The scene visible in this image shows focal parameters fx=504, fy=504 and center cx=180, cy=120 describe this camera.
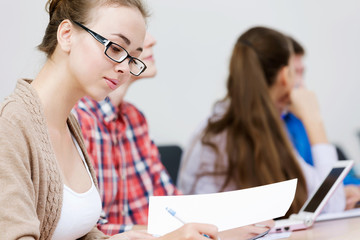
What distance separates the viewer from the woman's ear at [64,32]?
1.06m

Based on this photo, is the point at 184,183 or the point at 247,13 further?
the point at 247,13

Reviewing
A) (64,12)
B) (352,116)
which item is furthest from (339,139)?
(64,12)

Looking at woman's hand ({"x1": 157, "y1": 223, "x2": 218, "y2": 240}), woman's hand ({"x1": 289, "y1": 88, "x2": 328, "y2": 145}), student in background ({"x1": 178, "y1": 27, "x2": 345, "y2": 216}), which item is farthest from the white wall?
woman's hand ({"x1": 157, "y1": 223, "x2": 218, "y2": 240})

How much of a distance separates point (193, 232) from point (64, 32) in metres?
0.50

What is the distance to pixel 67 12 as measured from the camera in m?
1.09

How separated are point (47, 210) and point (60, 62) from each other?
312 mm

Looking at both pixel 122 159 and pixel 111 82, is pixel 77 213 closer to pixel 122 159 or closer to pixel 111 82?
pixel 111 82

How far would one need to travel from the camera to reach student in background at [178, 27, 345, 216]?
6.51ft

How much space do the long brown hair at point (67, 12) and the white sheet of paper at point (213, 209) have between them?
1.34 feet

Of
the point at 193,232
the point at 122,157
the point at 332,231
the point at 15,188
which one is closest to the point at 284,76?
the point at 122,157

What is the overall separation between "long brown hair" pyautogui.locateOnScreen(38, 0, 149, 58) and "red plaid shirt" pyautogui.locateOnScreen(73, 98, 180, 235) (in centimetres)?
45

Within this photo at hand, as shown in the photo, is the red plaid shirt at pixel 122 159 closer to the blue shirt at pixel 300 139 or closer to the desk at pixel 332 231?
the desk at pixel 332 231

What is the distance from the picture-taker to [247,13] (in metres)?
2.84

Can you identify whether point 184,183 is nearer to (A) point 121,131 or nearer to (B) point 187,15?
(A) point 121,131
